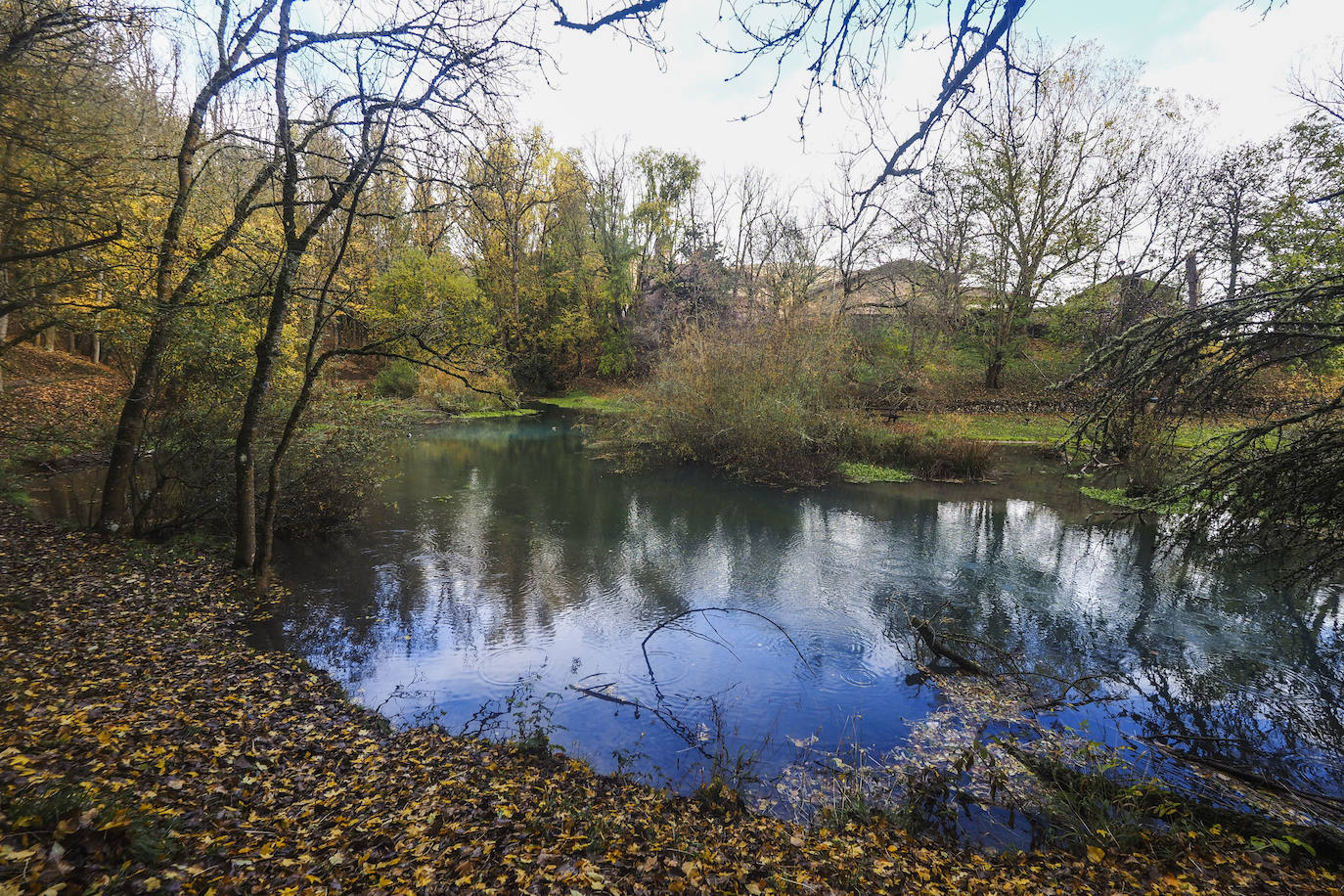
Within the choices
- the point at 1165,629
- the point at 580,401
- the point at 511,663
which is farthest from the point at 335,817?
the point at 580,401

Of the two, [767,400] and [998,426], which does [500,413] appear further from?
[998,426]

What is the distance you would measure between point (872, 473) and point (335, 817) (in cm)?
1475

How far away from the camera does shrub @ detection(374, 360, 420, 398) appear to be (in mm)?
27641

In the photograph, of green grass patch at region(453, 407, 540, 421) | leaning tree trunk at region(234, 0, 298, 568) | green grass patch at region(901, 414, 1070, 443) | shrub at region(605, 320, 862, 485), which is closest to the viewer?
leaning tree trunk at region(234, 0, 298, 568)

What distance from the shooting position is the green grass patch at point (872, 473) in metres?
15.9

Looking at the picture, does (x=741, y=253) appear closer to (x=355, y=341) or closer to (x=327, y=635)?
(x=355, y=341)

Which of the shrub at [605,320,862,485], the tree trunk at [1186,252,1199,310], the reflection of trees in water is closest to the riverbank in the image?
the reflection of trees in water

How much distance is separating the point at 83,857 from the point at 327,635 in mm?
4954

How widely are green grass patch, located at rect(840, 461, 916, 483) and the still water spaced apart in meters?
2.33

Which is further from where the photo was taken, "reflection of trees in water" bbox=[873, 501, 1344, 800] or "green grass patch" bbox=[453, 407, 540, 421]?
"green grass patch" bbox=[453, 407, 540, 421]

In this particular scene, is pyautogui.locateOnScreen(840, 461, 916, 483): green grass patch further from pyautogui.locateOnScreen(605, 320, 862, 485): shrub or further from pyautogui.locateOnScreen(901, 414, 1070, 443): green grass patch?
pyautogui.locateOnScreen(901, 414, 1070, 443): green grass patch

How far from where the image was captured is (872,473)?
16172mm

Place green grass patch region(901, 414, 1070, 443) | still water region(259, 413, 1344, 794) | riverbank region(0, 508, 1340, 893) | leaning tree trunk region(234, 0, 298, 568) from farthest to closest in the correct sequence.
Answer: green grass patch region(901, 414, 1070, 443) → leaning tree trunk region(234, 0, 298, 568) → still water region(259, 413, 1344, 794) → riverbank region(0, 508, 1340, 893)

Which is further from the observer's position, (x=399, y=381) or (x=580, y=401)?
(x=580, y=401)
